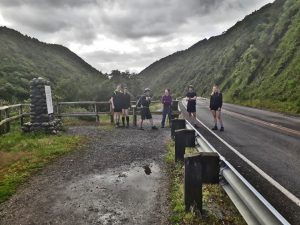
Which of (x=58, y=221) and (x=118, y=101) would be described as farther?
(x=118, y=101)

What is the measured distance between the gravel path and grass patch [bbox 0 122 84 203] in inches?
12.3

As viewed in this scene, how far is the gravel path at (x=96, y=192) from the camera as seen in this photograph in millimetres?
5271

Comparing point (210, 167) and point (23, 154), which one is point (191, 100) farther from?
point (210, 167)

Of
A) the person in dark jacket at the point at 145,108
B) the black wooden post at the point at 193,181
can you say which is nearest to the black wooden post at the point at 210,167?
the black wooden post at the point at 193,181

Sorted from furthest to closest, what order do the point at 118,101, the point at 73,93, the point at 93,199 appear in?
the point at 73,93 < the point at 118,101 < the point at 93,199

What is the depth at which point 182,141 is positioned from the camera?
8.10m

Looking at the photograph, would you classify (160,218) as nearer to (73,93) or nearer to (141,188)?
(141,188)

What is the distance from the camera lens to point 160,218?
5.14m

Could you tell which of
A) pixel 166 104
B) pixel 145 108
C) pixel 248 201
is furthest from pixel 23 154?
pixel 166 104

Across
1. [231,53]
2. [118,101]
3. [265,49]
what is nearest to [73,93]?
[118,101]

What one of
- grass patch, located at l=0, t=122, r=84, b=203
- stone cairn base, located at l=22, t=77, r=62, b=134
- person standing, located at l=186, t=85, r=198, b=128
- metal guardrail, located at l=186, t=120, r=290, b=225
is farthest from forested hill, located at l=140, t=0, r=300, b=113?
metal guardrail, located at l=186, t=120, r=290, b=225

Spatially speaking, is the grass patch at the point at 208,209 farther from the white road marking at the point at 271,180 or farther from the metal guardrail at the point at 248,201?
the white road marking at the point at 271,180

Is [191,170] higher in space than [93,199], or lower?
higher

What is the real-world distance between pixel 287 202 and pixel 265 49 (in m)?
40.1
